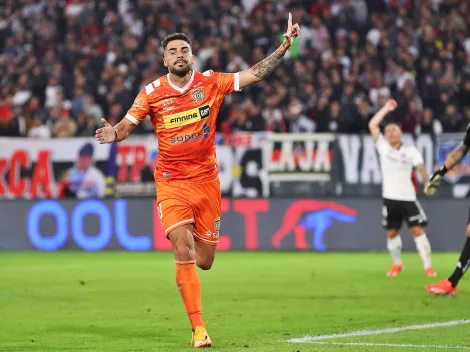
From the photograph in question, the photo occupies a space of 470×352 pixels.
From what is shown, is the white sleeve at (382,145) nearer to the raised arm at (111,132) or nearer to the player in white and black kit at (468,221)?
the player in white and black kit at (468,221)

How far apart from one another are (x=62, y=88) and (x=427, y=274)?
38.1 ft

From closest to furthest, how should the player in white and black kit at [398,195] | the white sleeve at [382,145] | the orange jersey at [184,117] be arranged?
the orange jersey at [184,117] → the player in white and black kit at [398,195] → the white sleeve at [382,145]

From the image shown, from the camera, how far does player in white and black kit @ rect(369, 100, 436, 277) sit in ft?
49.4

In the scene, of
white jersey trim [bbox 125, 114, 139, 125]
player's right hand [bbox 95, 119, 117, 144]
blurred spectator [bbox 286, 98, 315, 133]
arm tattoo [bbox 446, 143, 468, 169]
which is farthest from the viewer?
blurred spectator [bbox 286, 98, 315, 133]

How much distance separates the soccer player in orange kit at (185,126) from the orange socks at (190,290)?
4.7 inches

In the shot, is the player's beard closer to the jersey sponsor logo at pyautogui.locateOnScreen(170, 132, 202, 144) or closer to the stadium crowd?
the jersey sponsor logo at pyautogui.locateOnScreen(170, 132, 202, 144)

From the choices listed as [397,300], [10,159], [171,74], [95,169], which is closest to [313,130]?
[95,169]

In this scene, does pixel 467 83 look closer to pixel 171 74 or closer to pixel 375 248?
pixel 375 248

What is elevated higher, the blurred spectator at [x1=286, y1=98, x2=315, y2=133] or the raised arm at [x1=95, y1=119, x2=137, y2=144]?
the blurred spectator at [x1=286, y1=98, x2=315, y2=133]

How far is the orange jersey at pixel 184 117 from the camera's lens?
8898mm

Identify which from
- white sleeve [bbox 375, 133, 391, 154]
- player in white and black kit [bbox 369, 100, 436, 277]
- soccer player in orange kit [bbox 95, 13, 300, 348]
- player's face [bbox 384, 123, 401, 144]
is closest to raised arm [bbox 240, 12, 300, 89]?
soccer player in orange kit [bbox 95, 13, 300, 348]

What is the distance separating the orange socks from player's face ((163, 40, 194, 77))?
159 centimetres

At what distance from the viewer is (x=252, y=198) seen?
65.6 feet

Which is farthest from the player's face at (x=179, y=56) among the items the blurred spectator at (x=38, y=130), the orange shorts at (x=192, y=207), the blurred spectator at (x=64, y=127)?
the blurred spectator at (x=38, y=130)
